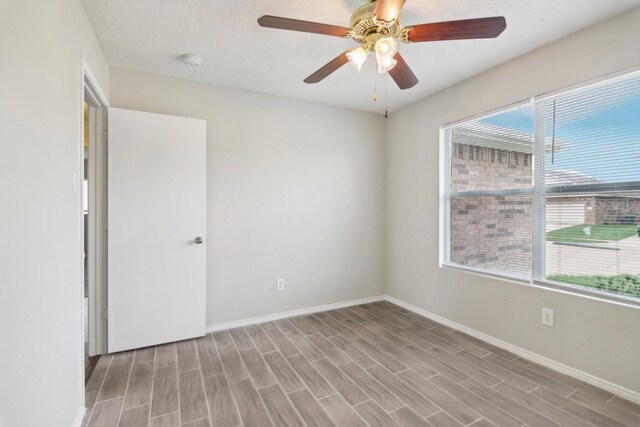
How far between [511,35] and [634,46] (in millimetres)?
704

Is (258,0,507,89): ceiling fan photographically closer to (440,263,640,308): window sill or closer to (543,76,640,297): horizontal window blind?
(543,76,640,297): horizontal window blind

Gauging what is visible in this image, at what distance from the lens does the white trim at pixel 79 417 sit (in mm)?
1695

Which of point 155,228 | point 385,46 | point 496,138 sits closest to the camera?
point 385,46

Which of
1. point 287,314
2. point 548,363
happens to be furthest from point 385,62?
point 287,314

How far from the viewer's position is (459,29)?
1.56m

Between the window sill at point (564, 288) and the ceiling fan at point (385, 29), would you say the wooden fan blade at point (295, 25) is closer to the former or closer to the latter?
the ceiling fan at point (385, 29)

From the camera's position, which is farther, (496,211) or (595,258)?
(496,211)

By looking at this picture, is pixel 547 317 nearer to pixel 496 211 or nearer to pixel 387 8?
pixel 496 211

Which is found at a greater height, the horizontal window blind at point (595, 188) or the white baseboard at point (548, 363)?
the horizontal window blind at point (595, 188)

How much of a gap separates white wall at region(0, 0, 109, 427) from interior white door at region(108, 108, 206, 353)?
2.66 feet

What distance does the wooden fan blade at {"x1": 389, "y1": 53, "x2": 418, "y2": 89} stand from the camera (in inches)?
73.8

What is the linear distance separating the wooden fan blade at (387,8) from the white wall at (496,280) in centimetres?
166

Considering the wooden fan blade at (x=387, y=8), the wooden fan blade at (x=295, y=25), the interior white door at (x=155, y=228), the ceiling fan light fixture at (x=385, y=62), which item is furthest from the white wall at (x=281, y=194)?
the wooden fan blade at (x=387, y=8)

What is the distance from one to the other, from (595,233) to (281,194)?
273 cm
